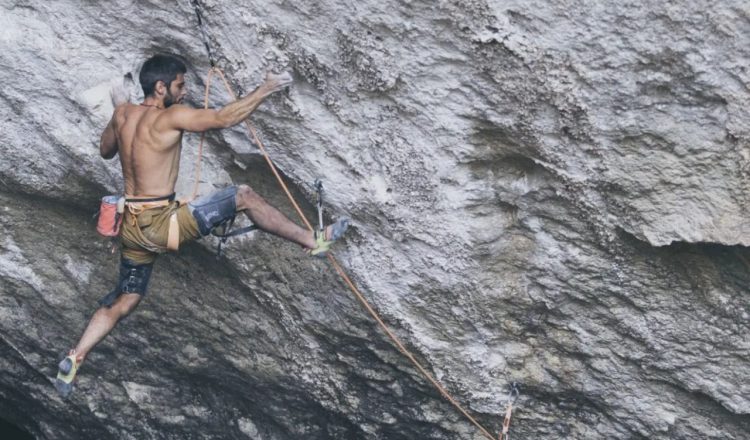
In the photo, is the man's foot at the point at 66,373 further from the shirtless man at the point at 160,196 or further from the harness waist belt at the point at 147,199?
the harness waist belt at the point at 147,199

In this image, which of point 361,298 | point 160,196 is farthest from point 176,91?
point 361,298

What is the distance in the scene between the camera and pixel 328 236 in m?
5.80

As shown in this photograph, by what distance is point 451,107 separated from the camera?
535 cm

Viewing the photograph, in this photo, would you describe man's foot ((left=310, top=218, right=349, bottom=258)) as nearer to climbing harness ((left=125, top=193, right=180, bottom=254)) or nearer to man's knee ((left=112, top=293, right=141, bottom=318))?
climbing harness ((left=125, top=193, right=180, bottom=254))

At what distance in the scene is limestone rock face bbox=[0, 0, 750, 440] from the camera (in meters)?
5.02

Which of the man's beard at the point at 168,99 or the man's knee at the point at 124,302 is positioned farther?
the man's knee at the point at 124,302

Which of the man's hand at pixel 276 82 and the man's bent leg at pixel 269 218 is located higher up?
the man's hand at pixel 276 82

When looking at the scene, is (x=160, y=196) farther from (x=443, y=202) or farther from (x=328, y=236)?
(x=443, y=202)

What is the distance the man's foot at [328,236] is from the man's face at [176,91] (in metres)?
0.99

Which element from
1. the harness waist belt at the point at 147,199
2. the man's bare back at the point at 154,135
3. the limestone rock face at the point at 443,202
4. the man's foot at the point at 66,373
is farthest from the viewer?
the man's foot at the point at 66,373

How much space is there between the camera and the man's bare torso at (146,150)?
18.8 feet

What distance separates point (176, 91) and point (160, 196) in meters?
0.60

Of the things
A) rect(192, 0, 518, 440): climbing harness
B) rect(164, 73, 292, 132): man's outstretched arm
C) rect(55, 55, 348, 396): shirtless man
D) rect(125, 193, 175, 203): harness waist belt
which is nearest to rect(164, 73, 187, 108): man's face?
rect(55, 55, 348, 396): shirtless man

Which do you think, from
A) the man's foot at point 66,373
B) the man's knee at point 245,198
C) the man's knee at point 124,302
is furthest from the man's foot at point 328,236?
the man's foot at point 66,373
